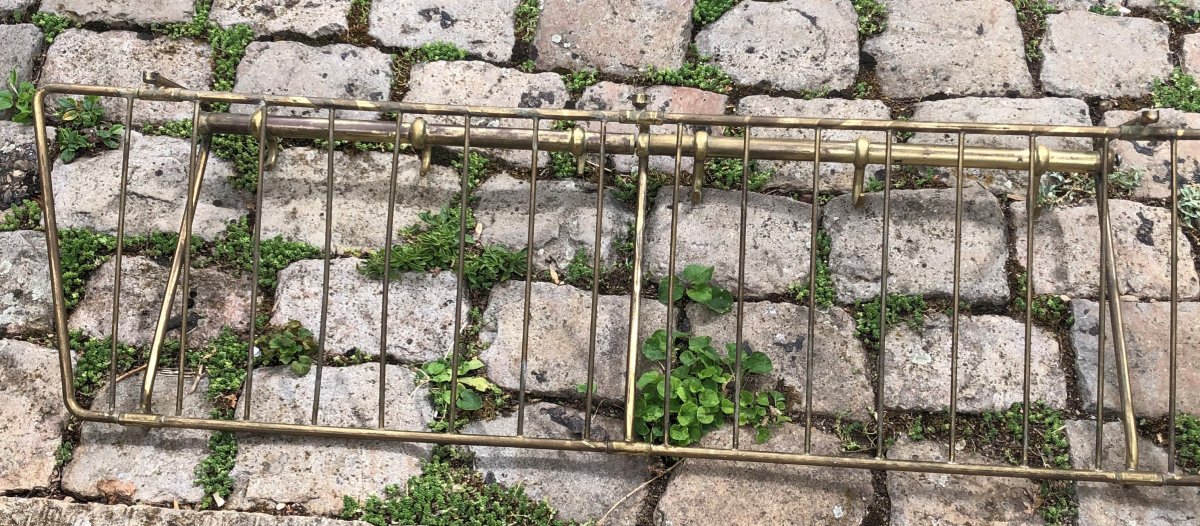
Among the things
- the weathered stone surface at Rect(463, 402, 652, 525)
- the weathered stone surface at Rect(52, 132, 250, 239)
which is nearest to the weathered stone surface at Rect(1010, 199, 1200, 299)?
the weathered stone surface at Rect(463, 402, 652, 525)

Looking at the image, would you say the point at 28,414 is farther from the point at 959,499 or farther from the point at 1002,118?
the point at 1002,118

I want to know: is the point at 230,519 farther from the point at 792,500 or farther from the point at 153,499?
the point at 792,500

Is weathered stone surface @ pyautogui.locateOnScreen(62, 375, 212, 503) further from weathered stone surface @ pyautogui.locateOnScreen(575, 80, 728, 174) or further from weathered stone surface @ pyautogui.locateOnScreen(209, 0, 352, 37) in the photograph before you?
weathered stone surface @ pyautogui.locateOnScreen(575, 80, 728, 174)

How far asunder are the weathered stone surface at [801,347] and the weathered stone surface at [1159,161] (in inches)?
39.1

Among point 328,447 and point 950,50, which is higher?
point 950,50

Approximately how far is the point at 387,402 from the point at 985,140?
6.26 ft

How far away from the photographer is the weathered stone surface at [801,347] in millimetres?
2389

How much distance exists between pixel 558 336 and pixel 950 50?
1.54m

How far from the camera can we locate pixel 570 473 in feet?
7.59

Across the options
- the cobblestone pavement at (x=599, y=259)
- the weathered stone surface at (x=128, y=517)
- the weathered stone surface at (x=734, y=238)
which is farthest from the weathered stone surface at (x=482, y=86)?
the weathered stone surface at (x=128, y=517)

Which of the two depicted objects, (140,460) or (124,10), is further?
(124,10)

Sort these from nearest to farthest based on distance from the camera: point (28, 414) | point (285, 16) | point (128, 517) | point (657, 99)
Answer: point (128, 517) → point (28, 414) → point (657, 99) → point (285, 16)

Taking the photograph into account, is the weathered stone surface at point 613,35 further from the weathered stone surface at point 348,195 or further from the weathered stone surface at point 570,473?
the weathered stone surface at point 570,473

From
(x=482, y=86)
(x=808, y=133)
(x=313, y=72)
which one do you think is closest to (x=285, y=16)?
(x=313, y=72)
